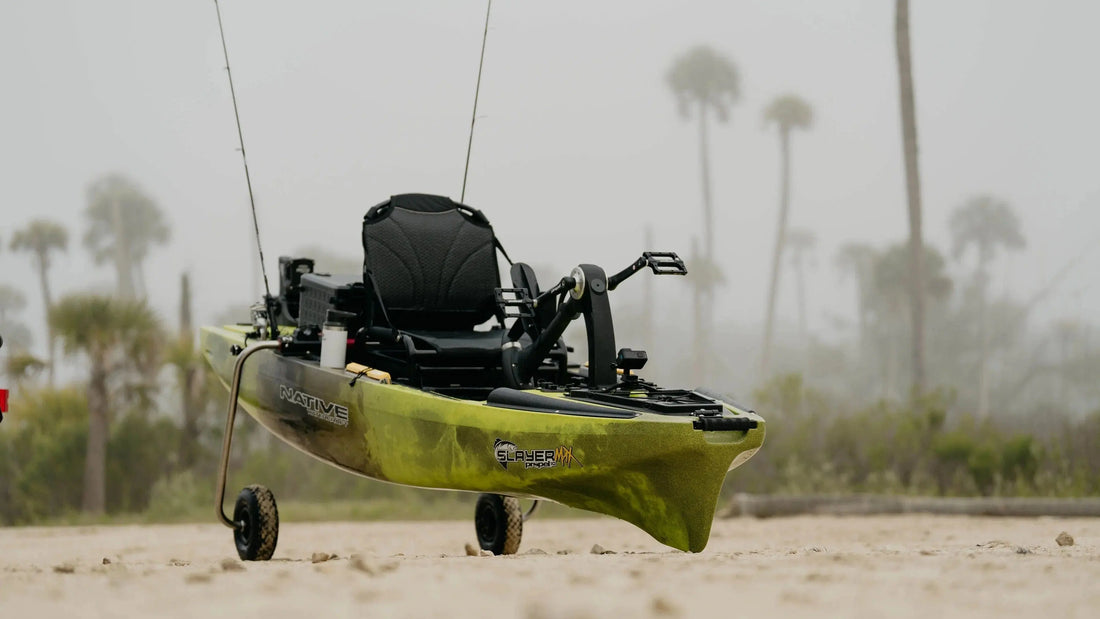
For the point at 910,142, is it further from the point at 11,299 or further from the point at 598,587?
the point at 11,299

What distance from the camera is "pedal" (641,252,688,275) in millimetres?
5957

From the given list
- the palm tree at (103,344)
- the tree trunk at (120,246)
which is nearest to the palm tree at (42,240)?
the tree trunk at (120,246)

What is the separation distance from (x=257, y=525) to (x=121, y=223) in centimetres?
5857

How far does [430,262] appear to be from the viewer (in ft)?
24.9

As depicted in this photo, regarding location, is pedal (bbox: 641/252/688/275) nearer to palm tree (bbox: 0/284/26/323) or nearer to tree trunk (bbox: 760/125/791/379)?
tree trunk (bbox: 760/125/791/379)

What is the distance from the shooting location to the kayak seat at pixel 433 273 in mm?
7398

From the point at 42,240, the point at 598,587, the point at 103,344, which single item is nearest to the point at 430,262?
the point at 598,587

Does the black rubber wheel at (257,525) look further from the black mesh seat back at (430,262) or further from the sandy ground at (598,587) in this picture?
the sandy ground at (598,587)

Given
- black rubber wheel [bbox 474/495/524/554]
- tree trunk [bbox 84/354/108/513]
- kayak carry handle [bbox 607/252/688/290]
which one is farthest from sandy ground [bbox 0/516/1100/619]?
tree trunk [bbox 84/354/108/513]

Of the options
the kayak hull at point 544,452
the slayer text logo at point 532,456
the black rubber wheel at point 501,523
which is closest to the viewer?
the kayak hull at point 544,452

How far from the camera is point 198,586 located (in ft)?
12.8

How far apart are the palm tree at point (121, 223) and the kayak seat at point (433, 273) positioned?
56.7 metres

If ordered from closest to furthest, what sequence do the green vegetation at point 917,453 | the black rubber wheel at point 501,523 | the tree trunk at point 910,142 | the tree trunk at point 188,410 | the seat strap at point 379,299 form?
1. the seat strap at point 379,299
2. the black rubber wheel at point 501,523
3. the green vegetation at point 917,453
4. the tree trunk at point 188,410
5. the tree trunk at point 910,142

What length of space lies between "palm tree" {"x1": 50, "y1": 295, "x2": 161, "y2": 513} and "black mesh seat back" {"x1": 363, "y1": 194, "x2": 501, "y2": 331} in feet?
31.6
